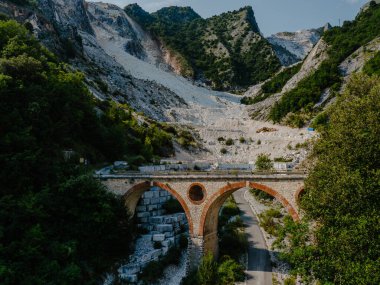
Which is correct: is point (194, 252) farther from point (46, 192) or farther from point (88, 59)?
point (88, 59)

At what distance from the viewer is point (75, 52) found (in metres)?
72.2

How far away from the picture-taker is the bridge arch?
2445cm

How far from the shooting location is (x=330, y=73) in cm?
6594

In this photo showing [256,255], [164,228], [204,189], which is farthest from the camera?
[164,228]

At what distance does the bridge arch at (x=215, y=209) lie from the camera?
963 inches

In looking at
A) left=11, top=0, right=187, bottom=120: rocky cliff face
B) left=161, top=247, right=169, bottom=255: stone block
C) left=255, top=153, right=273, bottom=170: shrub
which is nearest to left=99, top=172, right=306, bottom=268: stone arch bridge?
left=161, top=247, right=169, bottom=255: stone block

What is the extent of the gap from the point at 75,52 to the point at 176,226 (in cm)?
5211

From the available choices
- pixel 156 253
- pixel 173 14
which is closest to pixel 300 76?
pixel 156 253

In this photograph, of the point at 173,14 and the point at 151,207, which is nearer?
the point at 151,207

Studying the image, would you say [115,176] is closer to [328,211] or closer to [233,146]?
[328,211]

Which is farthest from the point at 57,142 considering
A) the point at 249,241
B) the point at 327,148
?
the point at 327,148

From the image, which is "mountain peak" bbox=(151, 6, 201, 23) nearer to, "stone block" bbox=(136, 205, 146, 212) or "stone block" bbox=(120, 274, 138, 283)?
"stone block" bbox=(136, 205, 146, 212)

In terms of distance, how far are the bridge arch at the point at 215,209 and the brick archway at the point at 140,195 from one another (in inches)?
44.4

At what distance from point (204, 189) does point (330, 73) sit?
4882 cm
